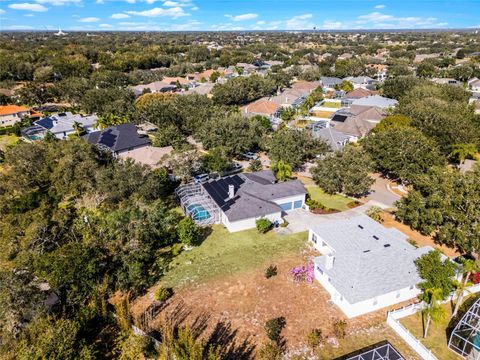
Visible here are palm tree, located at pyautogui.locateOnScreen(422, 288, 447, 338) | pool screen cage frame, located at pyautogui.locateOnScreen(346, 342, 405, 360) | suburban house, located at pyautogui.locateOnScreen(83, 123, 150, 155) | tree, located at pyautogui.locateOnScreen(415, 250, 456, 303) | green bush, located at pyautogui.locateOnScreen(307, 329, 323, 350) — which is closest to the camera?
pool screen cage frame, located at pyautogui.locateOnScreen(346, 342, 405, 360)

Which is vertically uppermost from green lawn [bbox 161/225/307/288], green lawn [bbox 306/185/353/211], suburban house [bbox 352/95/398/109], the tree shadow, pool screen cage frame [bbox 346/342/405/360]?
suburban house [bbox 352/95/398/109]

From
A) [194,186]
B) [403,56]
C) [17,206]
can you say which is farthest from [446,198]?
[403,56]

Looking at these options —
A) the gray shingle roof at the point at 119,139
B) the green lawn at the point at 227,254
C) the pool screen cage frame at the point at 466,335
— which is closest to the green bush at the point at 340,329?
the pool screen cage frame at the point at 466,335

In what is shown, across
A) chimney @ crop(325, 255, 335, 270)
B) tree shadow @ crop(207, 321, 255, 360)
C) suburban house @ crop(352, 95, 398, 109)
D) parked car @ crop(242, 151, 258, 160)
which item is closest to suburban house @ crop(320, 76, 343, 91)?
suburban house @ crop(352, 95, 398, 109)

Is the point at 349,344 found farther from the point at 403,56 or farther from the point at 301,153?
the point at 403,56

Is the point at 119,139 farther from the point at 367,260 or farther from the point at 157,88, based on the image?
the point at 157,88

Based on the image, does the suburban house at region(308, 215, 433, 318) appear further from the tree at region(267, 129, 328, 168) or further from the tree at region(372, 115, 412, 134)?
the tree at region(372, 115, 412, 134)
